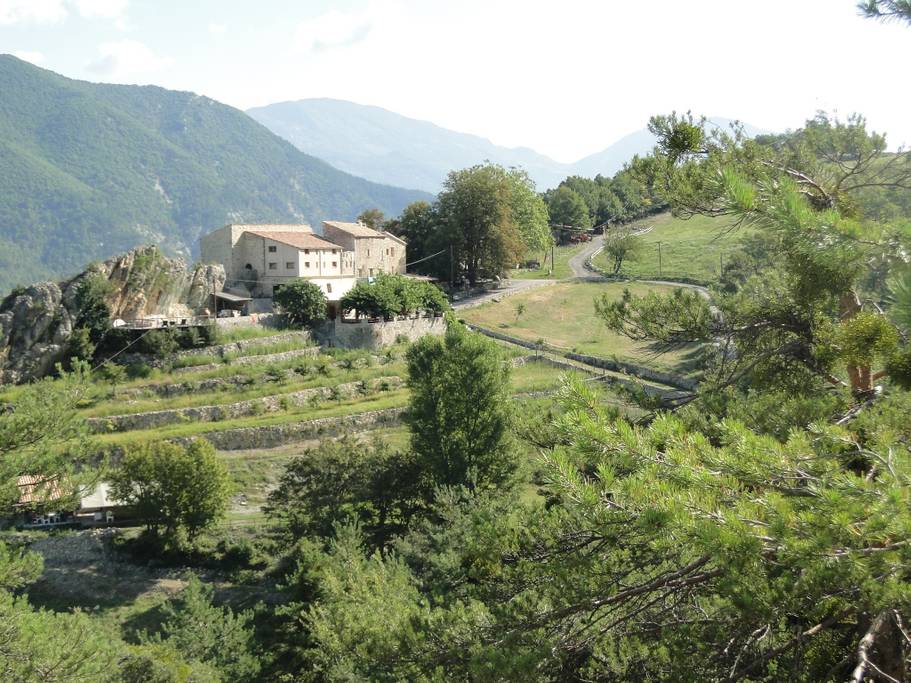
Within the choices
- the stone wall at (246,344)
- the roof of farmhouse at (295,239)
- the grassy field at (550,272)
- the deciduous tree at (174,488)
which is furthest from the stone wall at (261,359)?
the grassy field at (550,272)

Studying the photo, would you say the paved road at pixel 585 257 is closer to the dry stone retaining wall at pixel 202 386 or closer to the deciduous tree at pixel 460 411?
the dry stone retaining wall at pixel 202 386

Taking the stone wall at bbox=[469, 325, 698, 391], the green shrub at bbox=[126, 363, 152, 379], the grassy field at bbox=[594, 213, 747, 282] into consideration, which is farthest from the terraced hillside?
the grassy field at bbox=[594, 213, 747, 282]

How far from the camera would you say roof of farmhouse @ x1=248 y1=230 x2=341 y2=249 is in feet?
150

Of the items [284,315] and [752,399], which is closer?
[752,399]

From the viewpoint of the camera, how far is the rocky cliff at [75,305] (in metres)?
34.8

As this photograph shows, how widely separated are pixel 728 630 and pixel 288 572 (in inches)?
733

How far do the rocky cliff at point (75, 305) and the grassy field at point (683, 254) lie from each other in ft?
115

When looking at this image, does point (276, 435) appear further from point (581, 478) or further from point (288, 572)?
point (581, 478)

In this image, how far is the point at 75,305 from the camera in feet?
119

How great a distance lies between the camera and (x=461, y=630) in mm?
7070

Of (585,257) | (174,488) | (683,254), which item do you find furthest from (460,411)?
(585,257)

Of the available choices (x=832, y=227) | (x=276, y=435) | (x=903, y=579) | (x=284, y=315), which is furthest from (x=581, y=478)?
(x=284, y=315)

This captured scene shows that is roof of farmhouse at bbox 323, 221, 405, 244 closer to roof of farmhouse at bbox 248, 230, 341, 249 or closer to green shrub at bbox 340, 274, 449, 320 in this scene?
roof of farmhouse at bbox 248, 230, 341, 249

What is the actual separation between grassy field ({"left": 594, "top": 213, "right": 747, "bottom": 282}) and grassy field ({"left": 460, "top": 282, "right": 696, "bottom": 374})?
5297mm
